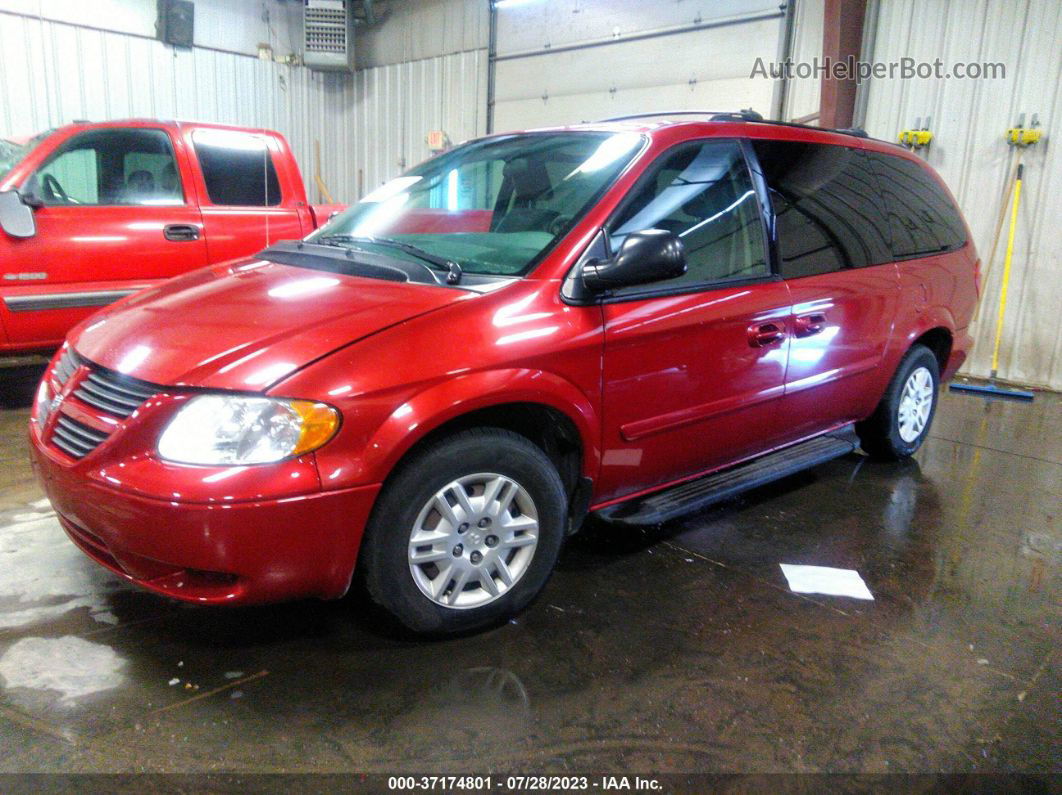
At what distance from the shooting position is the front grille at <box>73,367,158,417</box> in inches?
80.7

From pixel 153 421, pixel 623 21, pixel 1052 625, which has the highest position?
pixel 623 21

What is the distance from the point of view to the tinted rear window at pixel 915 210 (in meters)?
3.72

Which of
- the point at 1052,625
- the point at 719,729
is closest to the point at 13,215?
the point at 719,729

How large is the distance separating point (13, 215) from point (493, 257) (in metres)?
3.28

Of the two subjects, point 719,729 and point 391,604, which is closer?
point 719,729

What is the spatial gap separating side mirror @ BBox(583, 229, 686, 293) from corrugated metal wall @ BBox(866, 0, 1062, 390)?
5339mm

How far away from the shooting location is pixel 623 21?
8164 mm

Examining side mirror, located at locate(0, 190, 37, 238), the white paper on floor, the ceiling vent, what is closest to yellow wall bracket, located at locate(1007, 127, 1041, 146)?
the white paper on floor

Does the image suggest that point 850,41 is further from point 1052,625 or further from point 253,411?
point 253,411

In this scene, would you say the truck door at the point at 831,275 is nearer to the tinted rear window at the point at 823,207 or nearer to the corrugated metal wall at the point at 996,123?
the tinted rear window at the point at 823,207

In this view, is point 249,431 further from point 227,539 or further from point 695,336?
point 695,336

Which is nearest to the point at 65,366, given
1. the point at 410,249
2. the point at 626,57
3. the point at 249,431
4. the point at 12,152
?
the point at 249,431

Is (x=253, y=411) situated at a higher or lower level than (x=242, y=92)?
lower

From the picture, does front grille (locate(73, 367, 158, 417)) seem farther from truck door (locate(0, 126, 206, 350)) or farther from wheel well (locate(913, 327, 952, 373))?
wheel well (locate(913, 327, 952, 373))
